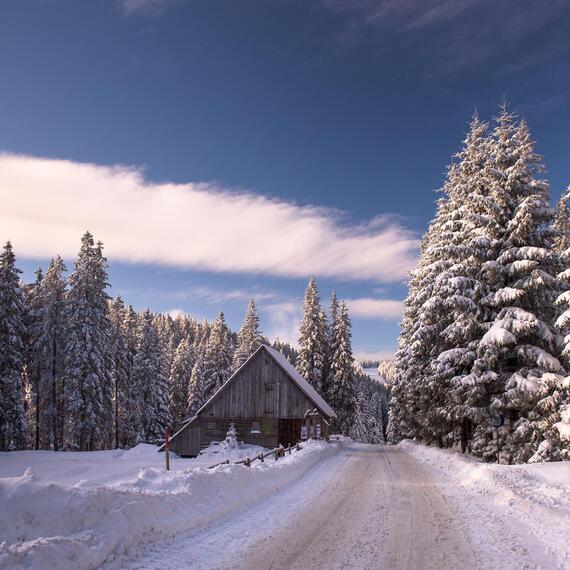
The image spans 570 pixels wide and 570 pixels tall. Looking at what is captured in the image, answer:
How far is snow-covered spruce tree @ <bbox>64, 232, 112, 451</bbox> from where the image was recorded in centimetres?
3884

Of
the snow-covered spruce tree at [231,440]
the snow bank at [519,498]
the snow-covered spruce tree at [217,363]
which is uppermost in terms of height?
the snow-covered spruce tree at [217,363]

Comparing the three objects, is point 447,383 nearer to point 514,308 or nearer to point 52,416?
point 514,308

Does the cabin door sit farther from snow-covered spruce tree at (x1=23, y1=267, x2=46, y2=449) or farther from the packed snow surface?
snow-covered spruce tree at (x1=23, y1=267, x2=46, y2=449)

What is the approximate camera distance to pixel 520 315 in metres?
20.0

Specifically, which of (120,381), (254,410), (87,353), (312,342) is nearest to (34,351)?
(87,353)

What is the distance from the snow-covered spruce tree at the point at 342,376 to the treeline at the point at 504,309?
95.1ft

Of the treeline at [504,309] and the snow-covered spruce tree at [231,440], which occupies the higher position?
the treeline at [504,309]

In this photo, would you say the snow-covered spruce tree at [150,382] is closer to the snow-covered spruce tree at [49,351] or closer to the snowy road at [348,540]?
the snow-covered spruce tree at [49,351]

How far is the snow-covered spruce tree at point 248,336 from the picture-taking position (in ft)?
199

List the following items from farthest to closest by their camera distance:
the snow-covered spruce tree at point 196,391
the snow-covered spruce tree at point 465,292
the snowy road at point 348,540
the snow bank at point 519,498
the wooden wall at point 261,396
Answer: the snow-covered spruce tree at point 196,391
the wooden wall at point 261,396
the snow-covered spruce tree at point 465,292
the snow bank at point 519,498
the snowy road at point 348,540

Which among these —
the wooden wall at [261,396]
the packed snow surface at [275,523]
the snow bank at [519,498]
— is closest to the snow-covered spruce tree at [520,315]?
the snow bank at [519,498]

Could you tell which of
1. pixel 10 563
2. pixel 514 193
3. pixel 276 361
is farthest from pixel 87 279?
→ pixel 10 563

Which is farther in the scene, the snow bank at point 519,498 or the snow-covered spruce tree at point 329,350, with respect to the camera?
the snow-covered spruce tree at point 329,350

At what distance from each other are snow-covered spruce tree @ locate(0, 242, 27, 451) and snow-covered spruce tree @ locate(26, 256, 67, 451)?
4.28 m
